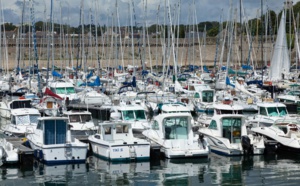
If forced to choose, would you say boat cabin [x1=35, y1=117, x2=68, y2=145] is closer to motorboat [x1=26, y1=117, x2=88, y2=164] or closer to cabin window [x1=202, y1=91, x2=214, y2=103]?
motorboat [x1=26, y1=117, x2=88, y2=164]

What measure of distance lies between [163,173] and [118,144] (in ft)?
7.29

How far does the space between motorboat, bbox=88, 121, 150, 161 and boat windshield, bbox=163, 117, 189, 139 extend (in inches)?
60.4

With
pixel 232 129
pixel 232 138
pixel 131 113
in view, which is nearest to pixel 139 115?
pixel 131 113

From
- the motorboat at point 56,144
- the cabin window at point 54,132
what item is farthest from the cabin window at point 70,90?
the cabin window at point 54,132

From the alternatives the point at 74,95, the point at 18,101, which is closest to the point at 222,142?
the point at 18,101

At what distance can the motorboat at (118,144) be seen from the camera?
82.6 feet

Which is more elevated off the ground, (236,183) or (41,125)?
(41,125)

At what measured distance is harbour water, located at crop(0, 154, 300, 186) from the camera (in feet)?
75.5

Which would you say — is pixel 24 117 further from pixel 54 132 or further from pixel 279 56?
pixel 279 56

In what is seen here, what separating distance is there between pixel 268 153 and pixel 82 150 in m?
8.07

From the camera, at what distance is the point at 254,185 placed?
894 inches

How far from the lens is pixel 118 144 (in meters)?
25.2

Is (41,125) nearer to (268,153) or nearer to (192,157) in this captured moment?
(192,157)

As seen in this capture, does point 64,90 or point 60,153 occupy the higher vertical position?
point 64,90
